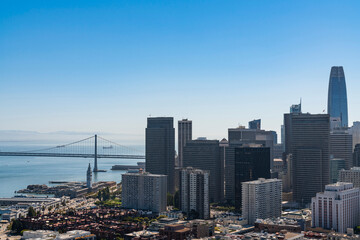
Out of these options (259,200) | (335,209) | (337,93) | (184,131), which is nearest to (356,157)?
(184,131)

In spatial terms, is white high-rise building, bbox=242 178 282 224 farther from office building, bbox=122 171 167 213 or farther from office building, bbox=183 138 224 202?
office building, bbox=183 138 224 202

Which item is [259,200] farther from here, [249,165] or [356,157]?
[356,157]

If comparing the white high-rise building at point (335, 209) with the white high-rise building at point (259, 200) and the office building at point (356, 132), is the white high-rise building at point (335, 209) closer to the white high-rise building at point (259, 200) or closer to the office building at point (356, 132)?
the white high-rise building at point (259, 200)

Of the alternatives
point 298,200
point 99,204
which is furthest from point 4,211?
point 298,200

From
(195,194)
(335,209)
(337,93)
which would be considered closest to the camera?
(335,209)

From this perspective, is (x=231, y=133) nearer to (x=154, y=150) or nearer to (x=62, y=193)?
(x=154, y=150)

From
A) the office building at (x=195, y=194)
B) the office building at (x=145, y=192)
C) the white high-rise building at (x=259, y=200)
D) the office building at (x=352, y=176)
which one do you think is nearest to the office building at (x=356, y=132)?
the office building at (x=352, y=176)
